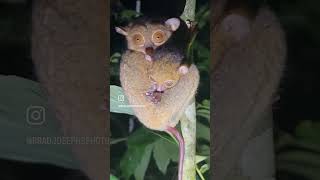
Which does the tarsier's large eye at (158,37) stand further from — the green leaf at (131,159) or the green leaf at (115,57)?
the green leaf at (131,159)

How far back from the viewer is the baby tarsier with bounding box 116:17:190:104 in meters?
3.62

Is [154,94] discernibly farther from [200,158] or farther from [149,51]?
[200,158]

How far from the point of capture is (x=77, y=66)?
3.65 meters

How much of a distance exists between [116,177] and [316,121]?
133 centimetres

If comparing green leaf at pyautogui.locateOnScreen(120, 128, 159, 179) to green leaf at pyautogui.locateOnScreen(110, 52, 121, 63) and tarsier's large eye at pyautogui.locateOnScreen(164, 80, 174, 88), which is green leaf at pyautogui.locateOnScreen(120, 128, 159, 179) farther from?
green leaf at pyautogui.locateOnScreen(110, 52, 121, 63)

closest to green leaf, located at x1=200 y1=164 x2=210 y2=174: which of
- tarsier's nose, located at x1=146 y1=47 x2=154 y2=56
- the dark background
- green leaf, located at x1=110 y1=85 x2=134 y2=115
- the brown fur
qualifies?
the brown fur

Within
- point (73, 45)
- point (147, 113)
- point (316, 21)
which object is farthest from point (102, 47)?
point (316, 21)

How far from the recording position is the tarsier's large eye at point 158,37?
3627mm

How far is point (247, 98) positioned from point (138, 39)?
2.56ft

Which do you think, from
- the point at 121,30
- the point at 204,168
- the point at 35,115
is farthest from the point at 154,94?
the point at 35,115

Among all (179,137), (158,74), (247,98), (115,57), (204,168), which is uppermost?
(115,57)

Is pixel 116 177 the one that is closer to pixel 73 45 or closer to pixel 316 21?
pixel 73 45

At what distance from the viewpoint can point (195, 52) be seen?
12.0 feet

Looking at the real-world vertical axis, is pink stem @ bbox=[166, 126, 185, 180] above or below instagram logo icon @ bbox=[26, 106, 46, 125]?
below
